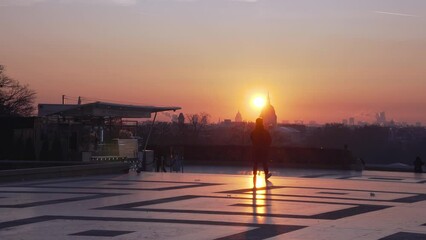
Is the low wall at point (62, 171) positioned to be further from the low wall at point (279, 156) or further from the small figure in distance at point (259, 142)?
the low wall at point (279, 156)

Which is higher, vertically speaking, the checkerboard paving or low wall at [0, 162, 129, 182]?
low wall at [0, 162, 129, 182]

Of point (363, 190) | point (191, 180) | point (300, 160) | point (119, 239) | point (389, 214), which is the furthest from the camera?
point (300, 160)

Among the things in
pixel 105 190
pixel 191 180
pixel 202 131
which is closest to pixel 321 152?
Result: pixel 191 180

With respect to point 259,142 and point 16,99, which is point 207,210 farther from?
point 16,99

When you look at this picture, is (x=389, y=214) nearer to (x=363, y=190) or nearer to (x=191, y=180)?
(x=363, y=190)

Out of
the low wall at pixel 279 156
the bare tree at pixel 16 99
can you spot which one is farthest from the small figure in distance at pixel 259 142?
the bare tree at pixel 16 99

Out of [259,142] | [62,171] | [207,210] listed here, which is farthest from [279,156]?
[207,210]

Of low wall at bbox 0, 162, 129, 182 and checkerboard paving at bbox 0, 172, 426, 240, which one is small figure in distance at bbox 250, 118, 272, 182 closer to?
→ checkerboard paving at bbox 0, 172, 426, 240

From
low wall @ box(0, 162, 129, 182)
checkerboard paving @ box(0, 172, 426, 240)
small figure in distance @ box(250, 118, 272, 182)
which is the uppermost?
small figure in distance @ box(250, 118, 272, 182)

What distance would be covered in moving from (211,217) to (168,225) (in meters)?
1.29

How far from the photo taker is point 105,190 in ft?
57.9

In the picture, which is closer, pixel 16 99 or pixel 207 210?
pixel 207 210

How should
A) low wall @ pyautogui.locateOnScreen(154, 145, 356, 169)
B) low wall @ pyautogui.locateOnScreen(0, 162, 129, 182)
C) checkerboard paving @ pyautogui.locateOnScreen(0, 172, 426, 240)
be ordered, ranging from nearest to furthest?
1. checkerboard paving @ pyautogui.locateOnScreen(0, 172, 426, 240)
2. low wall @ pyautogui.locateOnScreen(0, 162, 129, 182)
3. low wall @ pyautogui.locateOnScreen(154, 145, 356, 169)

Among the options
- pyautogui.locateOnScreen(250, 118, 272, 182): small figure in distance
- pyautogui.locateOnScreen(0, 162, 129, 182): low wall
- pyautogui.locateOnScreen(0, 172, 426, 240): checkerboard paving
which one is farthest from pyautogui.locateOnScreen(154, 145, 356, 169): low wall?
pyautogui.locateOnScreen(0, 172, 426, 240): checkerboard paving
